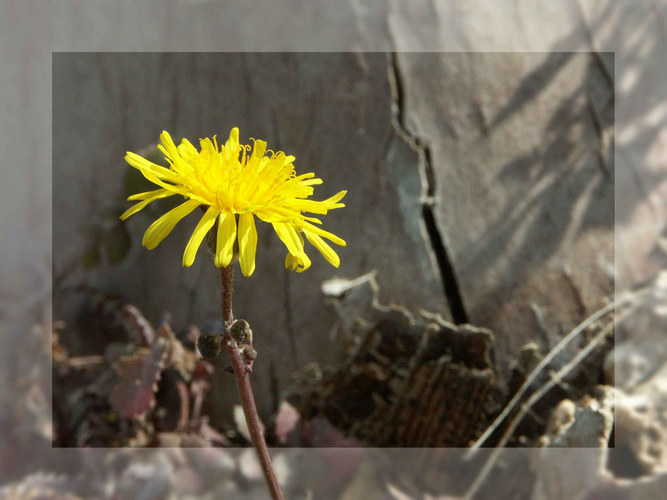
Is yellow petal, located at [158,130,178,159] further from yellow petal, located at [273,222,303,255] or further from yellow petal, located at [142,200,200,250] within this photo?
yellow petal, located at [273,222,303,255]

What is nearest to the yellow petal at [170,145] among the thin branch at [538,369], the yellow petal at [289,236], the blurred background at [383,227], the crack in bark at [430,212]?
the yellow petal at [289,236]

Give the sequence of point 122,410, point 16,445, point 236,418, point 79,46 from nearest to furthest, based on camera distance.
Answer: point 122,410
point 236,418
point 16,445
point 79,46

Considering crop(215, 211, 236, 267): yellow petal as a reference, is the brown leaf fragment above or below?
below

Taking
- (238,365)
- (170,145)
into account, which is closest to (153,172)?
(170,145)

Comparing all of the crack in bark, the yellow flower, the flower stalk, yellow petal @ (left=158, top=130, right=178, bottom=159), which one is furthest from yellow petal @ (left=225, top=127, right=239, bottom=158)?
the crack in bark

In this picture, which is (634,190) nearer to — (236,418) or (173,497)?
(236,418)

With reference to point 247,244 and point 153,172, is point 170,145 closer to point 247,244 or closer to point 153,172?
point 153,172

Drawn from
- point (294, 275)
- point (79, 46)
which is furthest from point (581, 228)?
point (79, 46)
